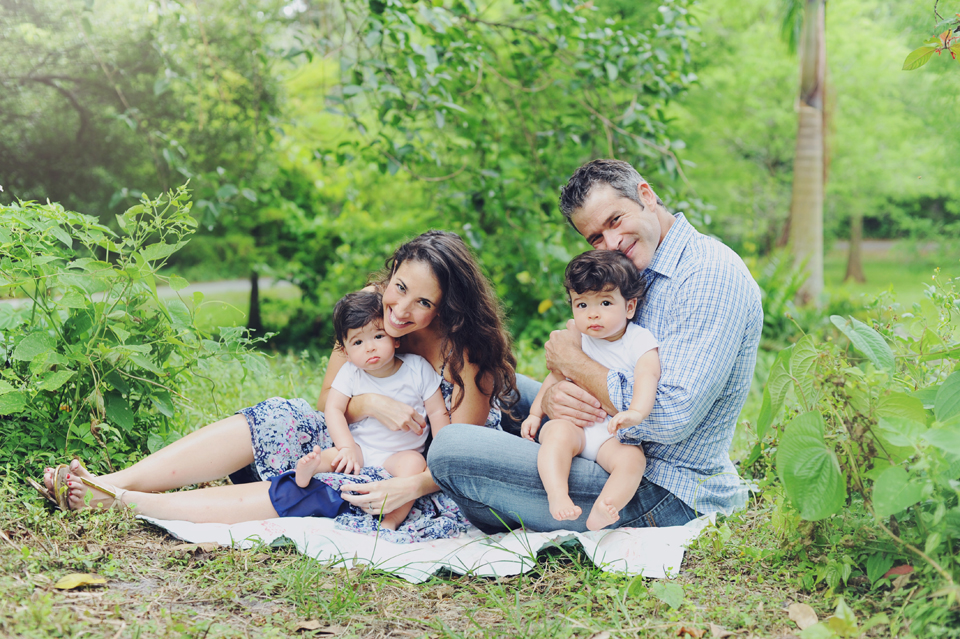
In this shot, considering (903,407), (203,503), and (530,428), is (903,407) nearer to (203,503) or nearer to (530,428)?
(530,428)

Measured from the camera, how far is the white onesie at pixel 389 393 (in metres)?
2.62

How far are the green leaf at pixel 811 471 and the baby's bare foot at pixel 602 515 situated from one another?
51 cm

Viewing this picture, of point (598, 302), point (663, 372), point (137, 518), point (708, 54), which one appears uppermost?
point (708, 54)

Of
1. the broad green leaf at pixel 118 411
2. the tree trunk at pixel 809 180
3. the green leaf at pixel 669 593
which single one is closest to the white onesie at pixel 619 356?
the green leaf at pixel 669 593

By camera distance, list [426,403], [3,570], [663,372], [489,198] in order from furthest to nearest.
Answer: [489,198]
[426,403]
[663,372]
[3,570]

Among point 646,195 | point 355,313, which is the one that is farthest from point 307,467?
point 646,195

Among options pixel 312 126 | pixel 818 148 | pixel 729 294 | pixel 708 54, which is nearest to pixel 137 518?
pixel 729 294

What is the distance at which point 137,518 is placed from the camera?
7.48ft

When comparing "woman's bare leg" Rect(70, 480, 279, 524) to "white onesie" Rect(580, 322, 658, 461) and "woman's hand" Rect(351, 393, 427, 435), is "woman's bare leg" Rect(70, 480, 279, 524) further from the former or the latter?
"white onesie" Rect(580, 322, 658, 461)

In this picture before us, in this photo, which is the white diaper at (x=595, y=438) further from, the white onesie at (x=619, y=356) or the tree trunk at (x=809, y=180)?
the tree trunk at (x=809, y=180)

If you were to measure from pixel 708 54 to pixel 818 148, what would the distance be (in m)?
2.59

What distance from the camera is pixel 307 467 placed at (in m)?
2.38

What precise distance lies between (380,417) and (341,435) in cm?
16

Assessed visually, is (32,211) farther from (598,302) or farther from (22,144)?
(22,144)
